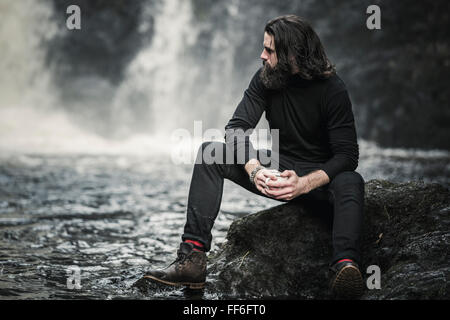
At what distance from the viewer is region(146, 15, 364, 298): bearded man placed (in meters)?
2.81

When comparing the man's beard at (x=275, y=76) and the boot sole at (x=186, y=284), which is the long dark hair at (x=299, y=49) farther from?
the boot sole at (x=186, y=284)

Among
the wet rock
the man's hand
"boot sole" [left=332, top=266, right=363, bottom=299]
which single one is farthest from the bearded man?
the wet rock

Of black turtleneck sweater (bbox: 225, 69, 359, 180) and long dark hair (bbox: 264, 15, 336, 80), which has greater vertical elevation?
long dark hair (bbox: 264, 15, 336, 80)

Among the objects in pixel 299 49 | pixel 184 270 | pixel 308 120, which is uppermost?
pixel 299 49

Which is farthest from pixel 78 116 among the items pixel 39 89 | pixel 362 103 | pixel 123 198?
pixel 123 198

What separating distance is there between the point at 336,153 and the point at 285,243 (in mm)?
752

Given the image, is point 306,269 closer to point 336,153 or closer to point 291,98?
point 336,153

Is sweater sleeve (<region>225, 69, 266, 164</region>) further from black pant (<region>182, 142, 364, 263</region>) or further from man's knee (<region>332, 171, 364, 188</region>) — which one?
man's knee (<region>332, 171, 364, 188</region>)

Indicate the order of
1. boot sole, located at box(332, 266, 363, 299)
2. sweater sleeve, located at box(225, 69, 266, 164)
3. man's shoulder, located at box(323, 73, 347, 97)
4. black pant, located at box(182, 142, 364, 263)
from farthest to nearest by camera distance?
1. sweater sleeve, located at box(225, 69, 266, 164)
2. man's shoulder, located at box(323, 73, 347, 97)
3. black pant, located at box(182, 142, 364, 263)
4. boot sole, located at box(332, 266, 363, 299)

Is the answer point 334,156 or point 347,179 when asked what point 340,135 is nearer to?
point 334,156

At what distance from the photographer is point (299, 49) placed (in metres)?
3.05

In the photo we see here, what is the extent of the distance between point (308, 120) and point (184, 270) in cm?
132

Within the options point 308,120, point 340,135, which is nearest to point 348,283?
point 340,135

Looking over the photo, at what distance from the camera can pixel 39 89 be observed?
2630 centimetres
